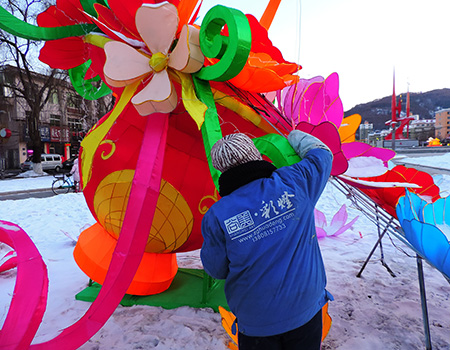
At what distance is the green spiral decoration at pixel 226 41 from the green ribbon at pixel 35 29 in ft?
3.08

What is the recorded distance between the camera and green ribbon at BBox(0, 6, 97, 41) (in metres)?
1.82

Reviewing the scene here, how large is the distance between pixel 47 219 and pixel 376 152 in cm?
586

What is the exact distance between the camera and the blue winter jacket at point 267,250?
108 cm

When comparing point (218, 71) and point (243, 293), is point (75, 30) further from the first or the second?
point (243, 293)

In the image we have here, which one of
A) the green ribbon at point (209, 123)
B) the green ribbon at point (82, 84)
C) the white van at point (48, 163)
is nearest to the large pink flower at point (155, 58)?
the green ribbon at point (209, 123)

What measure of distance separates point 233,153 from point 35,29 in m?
1.67

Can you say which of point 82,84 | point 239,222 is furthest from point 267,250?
point 82,84

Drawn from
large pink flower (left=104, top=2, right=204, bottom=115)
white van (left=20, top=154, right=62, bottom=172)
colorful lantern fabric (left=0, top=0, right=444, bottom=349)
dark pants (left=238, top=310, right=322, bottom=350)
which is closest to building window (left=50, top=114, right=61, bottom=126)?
white van (left=20, top=154, right=62, bottom=172)

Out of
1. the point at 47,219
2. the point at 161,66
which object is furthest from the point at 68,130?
the point at 161,66

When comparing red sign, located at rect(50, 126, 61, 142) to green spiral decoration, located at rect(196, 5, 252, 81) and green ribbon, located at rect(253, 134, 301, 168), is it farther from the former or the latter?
green ribbon, located at rect(253, 134, 301, 168)

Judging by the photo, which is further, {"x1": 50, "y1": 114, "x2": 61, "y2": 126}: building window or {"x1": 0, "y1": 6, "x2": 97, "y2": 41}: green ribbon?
{"x1": 50, "y1": 114, "x2": 61, "y2": 126}: building window

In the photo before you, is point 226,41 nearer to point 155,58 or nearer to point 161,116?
point 155,58

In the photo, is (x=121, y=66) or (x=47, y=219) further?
(x=47, y=219)

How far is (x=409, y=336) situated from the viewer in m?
2.25
